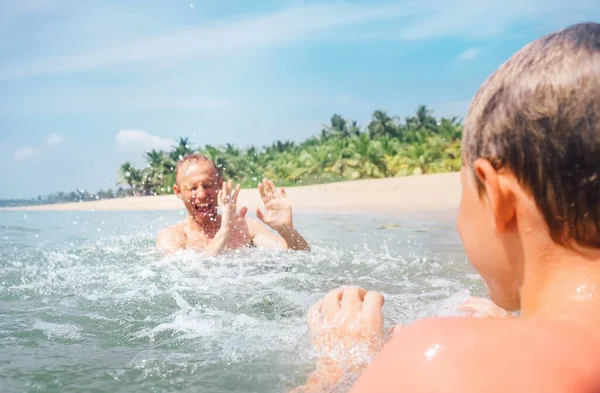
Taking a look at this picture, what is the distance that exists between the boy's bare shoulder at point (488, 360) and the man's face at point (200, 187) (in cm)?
519

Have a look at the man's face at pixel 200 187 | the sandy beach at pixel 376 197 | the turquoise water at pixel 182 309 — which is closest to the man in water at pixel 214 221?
the man's face at pixel 200 187

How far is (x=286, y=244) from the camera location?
6156mm

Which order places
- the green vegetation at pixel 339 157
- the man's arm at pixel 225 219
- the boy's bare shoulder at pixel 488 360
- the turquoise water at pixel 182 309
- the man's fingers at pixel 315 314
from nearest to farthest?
the boy's bare shoulder at pixel 488 360, the man's fingers at pixel 315 314, the turquoise water at pixel 182 309, the man's arm at pixel 225 219, the green vegetation at pixel 339 157

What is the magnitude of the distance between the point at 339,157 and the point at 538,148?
26000 millimetres

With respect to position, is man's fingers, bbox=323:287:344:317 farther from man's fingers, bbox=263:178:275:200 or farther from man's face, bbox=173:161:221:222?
man's face, bbox=173:161:221:222

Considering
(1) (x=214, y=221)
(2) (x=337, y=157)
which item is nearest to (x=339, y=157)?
(2) (x=337, y=157)

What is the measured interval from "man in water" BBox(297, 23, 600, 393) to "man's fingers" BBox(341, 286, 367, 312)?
0.70m

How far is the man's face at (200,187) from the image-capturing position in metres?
6.25

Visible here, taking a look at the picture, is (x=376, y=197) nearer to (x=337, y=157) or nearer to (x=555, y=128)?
(x=337, y=157)

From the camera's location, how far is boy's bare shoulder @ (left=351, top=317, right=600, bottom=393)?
1.09 metres

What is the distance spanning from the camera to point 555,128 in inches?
45.0

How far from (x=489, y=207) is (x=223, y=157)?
3045cm

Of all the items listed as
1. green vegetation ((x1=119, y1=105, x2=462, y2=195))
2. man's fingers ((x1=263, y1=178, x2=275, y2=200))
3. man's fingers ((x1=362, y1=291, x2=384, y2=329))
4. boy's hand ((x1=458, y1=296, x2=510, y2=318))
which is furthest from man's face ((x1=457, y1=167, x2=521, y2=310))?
green vegetation ((x1=119, y1=105, x2=462, y2=195))

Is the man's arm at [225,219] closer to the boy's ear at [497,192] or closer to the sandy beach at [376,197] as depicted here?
the boy's ear at [497,192]
